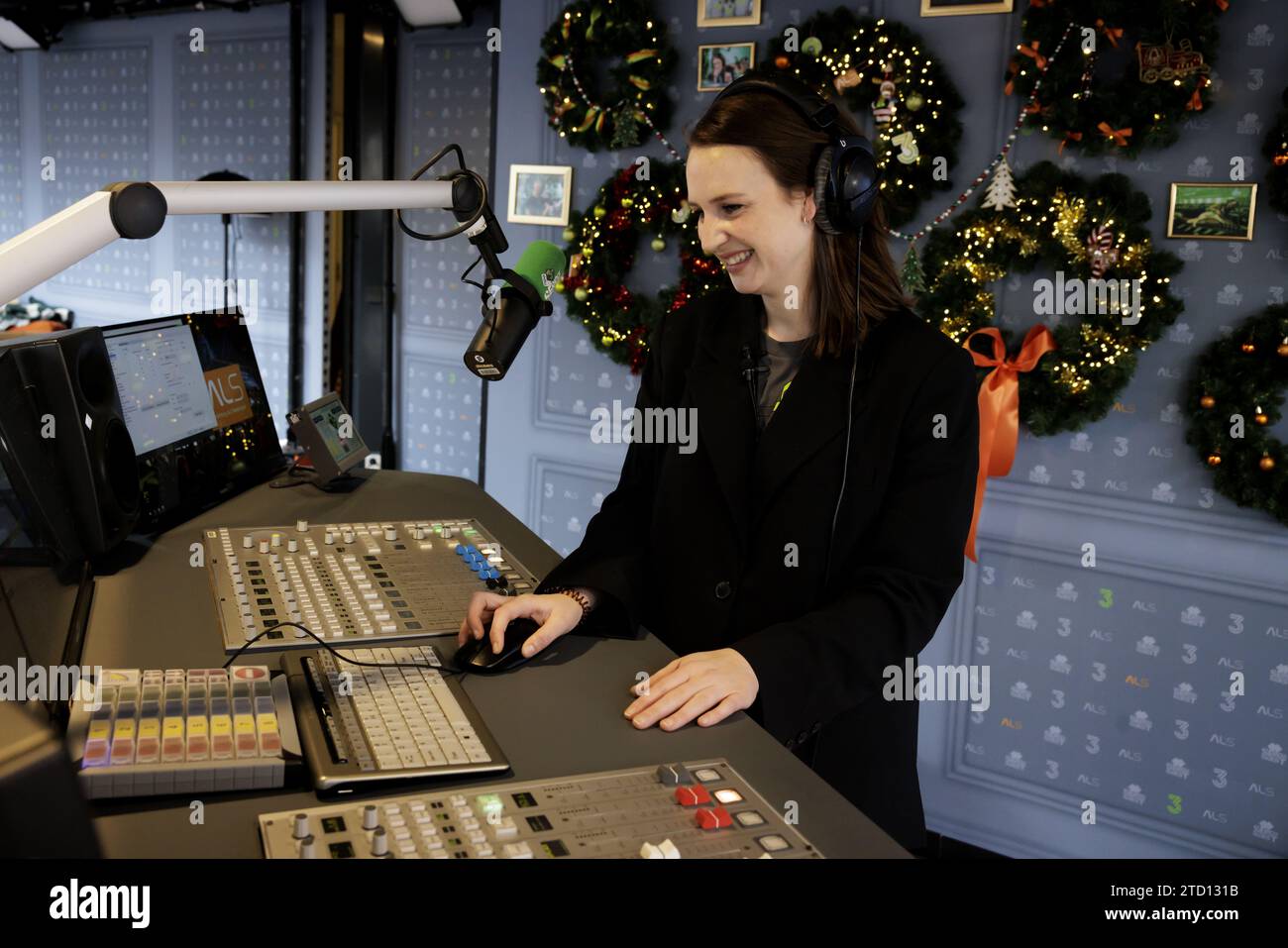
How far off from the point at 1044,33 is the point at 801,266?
137cm

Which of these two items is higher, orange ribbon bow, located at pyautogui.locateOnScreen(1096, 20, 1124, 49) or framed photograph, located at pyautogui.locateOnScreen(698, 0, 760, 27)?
framed photograph, located at pyautogui.locateOnScreen(698, 0, 760, 27)

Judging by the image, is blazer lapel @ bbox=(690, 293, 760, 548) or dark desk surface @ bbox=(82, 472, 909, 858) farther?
blazer lapel @ bbox=(690, 293, 760, 548)

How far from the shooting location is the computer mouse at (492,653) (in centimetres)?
137

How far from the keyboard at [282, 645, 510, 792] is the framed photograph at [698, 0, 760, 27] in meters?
2.37

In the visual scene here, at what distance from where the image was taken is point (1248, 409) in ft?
8.08

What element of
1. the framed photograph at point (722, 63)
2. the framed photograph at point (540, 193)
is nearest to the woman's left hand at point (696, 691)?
the framed photograph at point (722, 63)

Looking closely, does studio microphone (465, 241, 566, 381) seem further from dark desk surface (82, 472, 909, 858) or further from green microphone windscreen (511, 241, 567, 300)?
dark desk surface (82, 472, 909, 858)

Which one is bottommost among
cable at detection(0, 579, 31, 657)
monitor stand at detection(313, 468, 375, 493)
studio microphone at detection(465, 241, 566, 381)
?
monitor stand at detection(313, 468, 375, 493)

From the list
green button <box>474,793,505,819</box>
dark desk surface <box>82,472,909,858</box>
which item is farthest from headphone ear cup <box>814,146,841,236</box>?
green button <box>474,793,505,819</box>

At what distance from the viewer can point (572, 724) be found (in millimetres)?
1236

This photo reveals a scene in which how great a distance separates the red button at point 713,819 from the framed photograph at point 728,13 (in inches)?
104

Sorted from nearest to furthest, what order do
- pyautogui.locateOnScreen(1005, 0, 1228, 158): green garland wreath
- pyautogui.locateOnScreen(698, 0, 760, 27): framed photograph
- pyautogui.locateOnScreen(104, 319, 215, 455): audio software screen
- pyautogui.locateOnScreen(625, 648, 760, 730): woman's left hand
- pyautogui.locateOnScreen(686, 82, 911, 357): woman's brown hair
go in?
pyautogui.locateOnScreen(625, 648, 760, 730): woman's left hand → pyautogui.locateOnScreen(686, 82, 911, 357): woman's brown hair → pyautogui.locateOnScreen(104, 319, 215, 455): audio software screen → pyautogui.locateOnScreen(1005, 0, 1228, 158): green garland wreath → pyautogui.locateOnScreen(698, 0, 760, 27): framed photograph

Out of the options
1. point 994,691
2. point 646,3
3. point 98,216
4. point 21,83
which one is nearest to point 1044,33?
point 646,3

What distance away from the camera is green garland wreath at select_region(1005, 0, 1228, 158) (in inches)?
95.8
